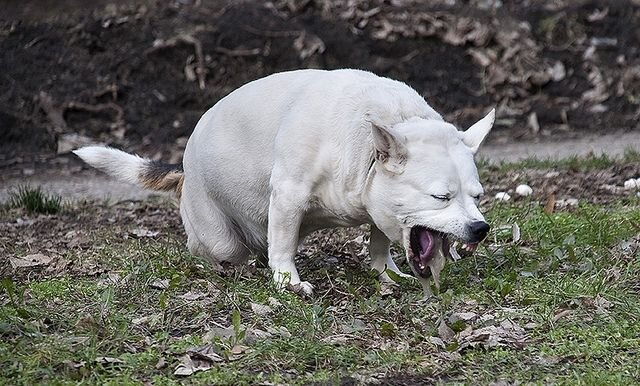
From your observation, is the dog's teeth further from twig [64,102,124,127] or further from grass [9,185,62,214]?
twig [64,102,124,127]

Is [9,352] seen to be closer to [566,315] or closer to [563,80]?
[566,315]

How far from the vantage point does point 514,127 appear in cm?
1145

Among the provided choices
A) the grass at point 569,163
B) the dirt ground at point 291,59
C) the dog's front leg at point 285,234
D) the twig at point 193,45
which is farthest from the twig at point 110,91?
the dog's front leg at point 285,234

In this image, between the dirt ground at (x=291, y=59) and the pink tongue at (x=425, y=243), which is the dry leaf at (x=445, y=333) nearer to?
the pink tongue at (x=425, y=243)

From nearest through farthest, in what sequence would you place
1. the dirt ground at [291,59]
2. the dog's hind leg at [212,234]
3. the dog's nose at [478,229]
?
1. the dog's nose at [478,229]
2. the dog's hind leg at [212,234]
3. the dirt ground at [291,59]

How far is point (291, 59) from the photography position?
478 inches

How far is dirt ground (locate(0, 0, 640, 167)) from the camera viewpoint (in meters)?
11.5

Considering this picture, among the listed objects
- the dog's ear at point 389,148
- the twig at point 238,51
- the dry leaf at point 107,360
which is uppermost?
the dog's ear at point 389,148

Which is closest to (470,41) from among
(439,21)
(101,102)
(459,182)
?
(439,21)

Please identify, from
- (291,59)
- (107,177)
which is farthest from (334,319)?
(291,59)

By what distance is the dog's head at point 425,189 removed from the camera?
4879 millimetres

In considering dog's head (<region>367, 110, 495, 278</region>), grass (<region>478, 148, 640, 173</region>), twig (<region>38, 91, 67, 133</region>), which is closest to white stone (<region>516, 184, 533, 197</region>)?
grass (<region>478, 148, 640, 173</region>)

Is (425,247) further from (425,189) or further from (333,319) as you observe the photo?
(333,319)

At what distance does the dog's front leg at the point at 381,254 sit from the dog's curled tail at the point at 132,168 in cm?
134
